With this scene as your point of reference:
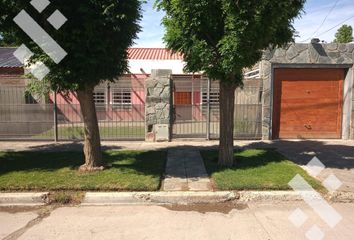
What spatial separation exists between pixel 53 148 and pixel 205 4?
6.27m

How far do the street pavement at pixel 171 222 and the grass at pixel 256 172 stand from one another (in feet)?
1.65

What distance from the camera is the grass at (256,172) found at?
632 cm

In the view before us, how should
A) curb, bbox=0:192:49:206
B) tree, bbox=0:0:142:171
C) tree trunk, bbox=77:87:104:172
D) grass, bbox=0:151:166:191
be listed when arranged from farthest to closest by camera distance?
tree trunk, bbox=77:87:104:172 → grass, bbox=0:151:166:191 → tree, bbox=0:0:142:171 → curb, bbox=0:192:49:206

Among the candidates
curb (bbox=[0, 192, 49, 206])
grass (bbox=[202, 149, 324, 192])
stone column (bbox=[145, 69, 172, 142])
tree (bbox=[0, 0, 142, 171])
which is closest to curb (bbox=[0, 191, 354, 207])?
curb (bbox=[0, 192, 49, 206])

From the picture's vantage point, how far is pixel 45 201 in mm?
5871

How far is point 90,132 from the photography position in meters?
7.20

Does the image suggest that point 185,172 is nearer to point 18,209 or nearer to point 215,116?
point 18,209

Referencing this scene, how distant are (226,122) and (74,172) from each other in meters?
3.46

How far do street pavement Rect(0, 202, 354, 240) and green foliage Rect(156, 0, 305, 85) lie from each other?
2726 mm

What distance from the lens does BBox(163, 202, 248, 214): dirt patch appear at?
221 inches

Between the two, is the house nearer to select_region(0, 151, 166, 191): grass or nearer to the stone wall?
the stone wall

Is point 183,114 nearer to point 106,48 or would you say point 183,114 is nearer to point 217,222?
point 106,48

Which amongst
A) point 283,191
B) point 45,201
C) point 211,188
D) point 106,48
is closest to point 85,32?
point 106,48

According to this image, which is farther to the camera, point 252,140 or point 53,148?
point 252,140
